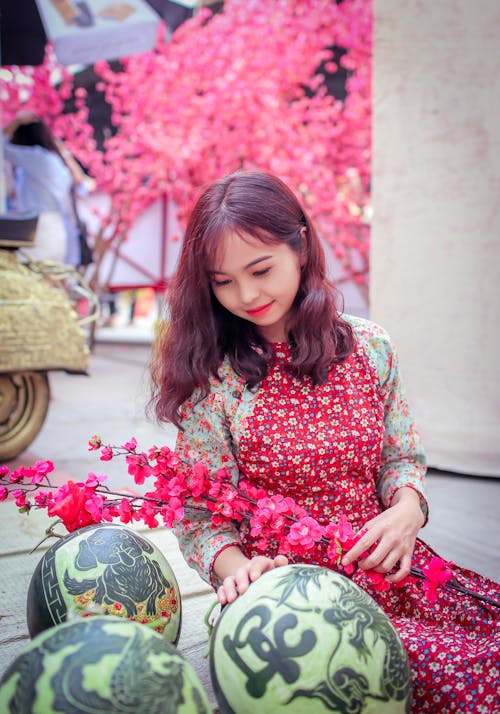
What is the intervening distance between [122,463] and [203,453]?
2493 mm

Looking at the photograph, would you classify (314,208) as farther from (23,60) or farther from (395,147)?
(395,147)

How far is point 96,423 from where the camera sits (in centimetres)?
545

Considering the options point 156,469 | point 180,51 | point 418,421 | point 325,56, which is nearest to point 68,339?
point 418,421

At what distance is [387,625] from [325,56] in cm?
887

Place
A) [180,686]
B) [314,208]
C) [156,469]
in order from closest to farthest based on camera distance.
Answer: [180,686], [156,469], [314,208]

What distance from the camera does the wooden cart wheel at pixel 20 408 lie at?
12.4 ft

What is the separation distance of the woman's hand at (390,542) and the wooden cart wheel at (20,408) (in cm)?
268

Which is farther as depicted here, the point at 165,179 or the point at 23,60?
the point at 165,179

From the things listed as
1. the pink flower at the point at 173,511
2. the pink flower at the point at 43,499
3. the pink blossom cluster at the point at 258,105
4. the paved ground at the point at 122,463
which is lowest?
the paved ground at the point at 122,463

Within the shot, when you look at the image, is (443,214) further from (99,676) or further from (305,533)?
(99,676)

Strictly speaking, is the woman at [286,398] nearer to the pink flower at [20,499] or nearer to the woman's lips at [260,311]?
the woman's lips at [260,311]

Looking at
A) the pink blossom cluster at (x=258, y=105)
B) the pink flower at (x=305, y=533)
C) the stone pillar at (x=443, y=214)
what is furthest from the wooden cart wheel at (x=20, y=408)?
the pink blossom cluster at (x=258, y=105)

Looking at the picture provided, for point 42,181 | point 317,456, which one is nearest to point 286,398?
point 317,456

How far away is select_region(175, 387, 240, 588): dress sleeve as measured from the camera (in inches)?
66.3
